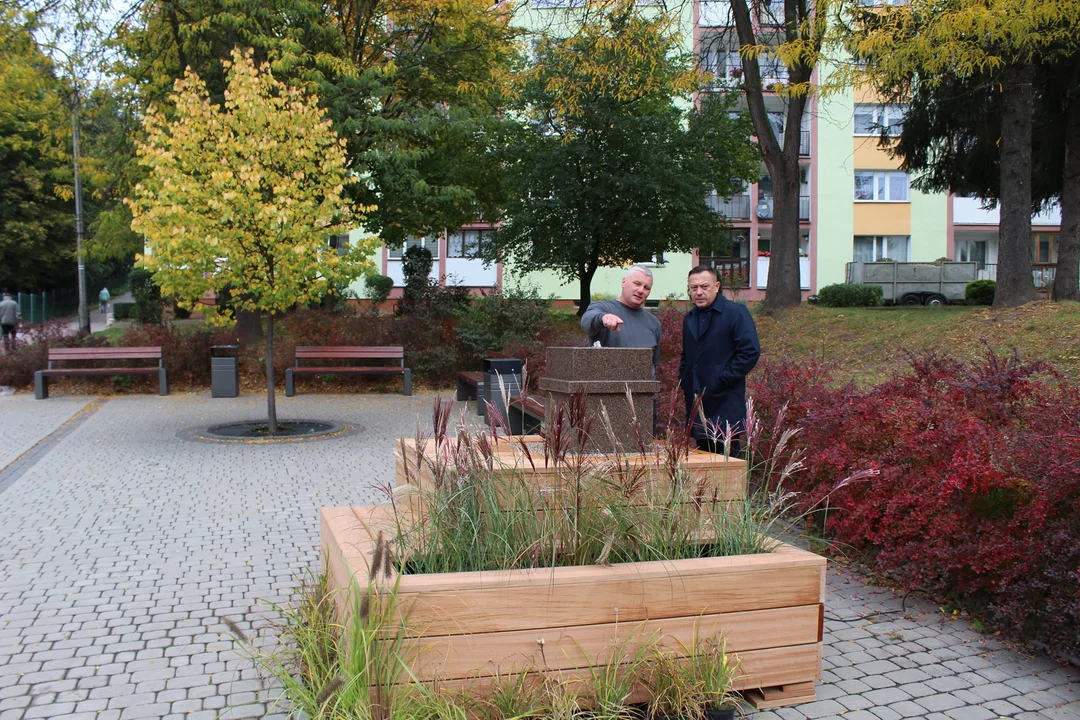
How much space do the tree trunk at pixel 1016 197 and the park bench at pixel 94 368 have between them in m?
14.1

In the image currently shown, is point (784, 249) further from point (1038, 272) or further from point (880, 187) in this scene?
point (880, 187)

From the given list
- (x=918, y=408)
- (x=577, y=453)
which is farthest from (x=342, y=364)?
(x=577, y=453)

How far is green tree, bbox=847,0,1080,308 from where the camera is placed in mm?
9938

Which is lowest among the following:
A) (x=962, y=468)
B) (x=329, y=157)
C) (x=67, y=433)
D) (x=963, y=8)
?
(x=67, y=433)

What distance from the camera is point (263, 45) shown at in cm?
1673

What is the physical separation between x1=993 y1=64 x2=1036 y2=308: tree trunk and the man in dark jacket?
32.8ft

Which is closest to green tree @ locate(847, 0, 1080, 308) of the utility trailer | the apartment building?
the utility trailer

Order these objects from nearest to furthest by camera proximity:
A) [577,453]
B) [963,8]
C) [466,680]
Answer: [466,680]
[577,453]
[963,8]

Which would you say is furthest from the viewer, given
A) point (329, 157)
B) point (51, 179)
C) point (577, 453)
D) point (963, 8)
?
point (51, 179)

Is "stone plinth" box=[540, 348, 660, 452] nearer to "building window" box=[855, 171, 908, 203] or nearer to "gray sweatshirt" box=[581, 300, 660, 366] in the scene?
"gray sweatshirt" box=[581, 300, 660, 366]

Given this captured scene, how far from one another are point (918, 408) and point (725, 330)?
4.64ft

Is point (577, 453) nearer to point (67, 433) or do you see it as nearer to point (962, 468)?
point (962, 468)

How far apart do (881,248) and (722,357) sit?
4106 centimetres

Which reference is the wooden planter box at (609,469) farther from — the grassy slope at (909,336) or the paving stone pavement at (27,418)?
the paving stone pavement at (27,418)
